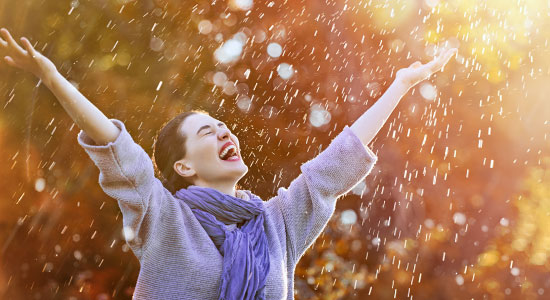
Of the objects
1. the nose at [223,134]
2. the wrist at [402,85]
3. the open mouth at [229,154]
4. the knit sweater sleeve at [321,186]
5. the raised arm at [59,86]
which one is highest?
the raised arm at [59,86]

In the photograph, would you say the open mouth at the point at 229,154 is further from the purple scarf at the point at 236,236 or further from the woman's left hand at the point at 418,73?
the woman's left hand at the point at 418,73

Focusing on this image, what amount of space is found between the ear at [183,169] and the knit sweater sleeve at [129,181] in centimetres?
35

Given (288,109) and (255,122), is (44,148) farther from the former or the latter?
(288,109)

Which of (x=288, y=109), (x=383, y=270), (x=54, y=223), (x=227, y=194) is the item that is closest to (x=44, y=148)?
(x=54, y=223)

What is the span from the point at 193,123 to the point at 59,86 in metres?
0.79

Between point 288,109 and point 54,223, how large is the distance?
9.34ft

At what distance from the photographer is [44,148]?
5.64 m

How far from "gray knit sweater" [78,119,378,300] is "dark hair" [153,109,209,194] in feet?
1.10

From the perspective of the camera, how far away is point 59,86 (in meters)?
1.73

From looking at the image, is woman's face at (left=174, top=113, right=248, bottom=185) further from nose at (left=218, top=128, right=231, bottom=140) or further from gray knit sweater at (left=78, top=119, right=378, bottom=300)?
gray knit sweater at (left=78, top=119, right=378, bottom=300)

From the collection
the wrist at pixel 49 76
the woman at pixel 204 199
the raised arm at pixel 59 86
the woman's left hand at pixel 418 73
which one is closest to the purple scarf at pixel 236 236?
the woman at pixel 204 199

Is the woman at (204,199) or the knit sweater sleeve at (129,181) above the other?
the knit sweater sleeve at (129,181)

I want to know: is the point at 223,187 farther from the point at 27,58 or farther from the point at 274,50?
the point at 274,50

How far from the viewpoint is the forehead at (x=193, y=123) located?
2.43m
